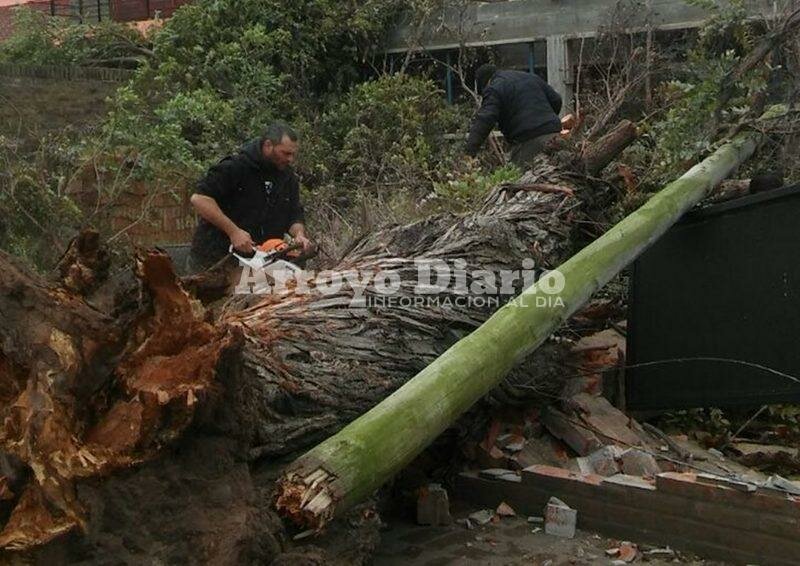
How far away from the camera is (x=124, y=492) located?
274 cm

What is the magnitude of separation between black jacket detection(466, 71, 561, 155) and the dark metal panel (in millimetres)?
2544

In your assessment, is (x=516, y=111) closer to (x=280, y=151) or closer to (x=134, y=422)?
(x=280, y=151)

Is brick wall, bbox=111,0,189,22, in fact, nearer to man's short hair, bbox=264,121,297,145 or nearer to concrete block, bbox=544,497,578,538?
man's short hair, bbox=264,121,297,145

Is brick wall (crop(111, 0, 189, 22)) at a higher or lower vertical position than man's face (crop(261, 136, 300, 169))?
higher

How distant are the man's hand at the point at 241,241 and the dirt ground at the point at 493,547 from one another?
6.62 ft

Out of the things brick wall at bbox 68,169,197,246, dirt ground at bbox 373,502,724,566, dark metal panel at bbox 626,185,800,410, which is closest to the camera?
dirt ground at bbox 373,502,724,566

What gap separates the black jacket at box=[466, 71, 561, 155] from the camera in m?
8.24

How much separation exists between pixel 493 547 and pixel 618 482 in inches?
26.0

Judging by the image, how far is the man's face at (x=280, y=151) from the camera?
248 inches

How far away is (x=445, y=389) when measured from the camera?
3523 mm

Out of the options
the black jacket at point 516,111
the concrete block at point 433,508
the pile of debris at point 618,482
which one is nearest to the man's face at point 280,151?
the pile of debris at point 618,482

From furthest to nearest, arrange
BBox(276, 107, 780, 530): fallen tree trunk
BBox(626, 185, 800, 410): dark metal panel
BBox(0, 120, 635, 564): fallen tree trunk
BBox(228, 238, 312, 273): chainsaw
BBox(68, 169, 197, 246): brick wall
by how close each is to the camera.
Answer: BBox(68, 169, 197, 246): brick wall, BBox(228, 238, 312, 273): chainsaw, BBox(626, 185, 800, 410): dark metal panel, BBox(276, 107, 780, 530): fallen tree trunk, BBox(0, 120, 635, 564): fallen tree trunk

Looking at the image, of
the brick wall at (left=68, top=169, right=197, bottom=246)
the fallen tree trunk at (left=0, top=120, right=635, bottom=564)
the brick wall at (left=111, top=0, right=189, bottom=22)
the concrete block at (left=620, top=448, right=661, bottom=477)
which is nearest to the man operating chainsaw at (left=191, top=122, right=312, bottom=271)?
the concrete block at (left=620, top=448, right=661, bottom=477)

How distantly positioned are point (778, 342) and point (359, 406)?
2.70m
